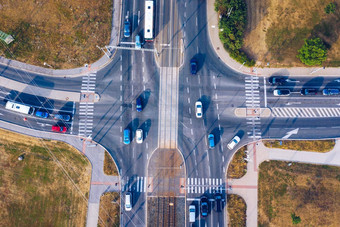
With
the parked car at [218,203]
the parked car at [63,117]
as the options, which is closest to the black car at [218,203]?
the parked car at [218,203]

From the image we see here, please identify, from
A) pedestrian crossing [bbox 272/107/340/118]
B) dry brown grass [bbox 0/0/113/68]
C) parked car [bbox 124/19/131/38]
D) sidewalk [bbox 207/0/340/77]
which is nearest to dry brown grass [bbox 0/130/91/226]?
dry brown grass [bbox 0/0/113/68]

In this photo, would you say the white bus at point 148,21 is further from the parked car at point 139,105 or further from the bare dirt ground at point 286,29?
the bare dirt ground at point 286,29

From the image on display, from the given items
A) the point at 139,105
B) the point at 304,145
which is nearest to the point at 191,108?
the point at 139,105

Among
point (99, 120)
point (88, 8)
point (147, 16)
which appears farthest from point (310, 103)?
point (88, 8)

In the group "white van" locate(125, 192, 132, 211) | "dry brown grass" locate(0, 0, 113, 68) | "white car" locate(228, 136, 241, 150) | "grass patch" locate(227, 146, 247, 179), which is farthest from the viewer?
"dry brown grass" locate(0, 0, 113, 68)

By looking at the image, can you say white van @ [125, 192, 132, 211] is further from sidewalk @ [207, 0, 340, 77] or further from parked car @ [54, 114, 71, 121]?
sidewalk @ [207, 0, 340, 77]

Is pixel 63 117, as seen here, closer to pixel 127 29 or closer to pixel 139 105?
pixel 139 105
